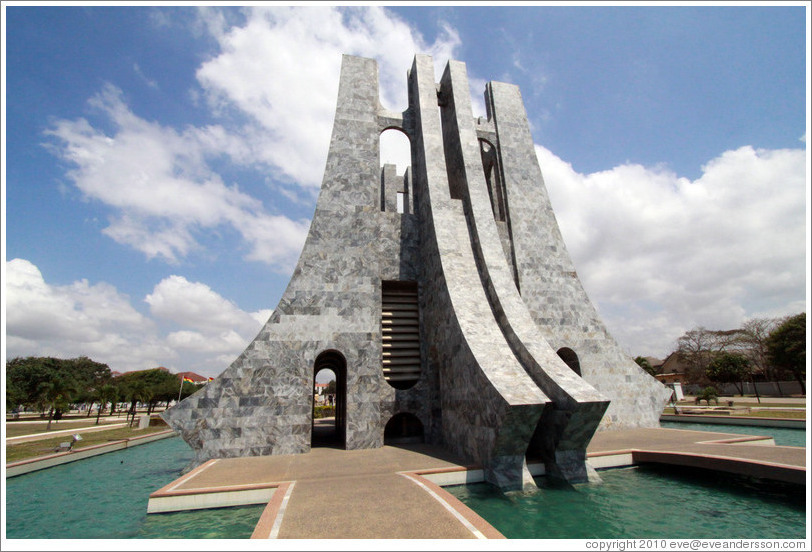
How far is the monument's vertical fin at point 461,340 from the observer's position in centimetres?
837

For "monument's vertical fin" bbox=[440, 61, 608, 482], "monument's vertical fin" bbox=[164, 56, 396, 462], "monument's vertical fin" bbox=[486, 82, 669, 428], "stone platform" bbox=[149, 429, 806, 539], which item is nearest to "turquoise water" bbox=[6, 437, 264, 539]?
"stone platform" bbox=[149, 429, 806, 539]

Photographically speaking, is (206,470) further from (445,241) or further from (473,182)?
(473,182)

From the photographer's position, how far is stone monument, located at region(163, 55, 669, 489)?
9.17m

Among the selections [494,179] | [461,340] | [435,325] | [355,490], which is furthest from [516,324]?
[494,179]

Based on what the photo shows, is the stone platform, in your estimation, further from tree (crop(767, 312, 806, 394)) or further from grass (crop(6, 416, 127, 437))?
tree (crop(767, 312, 806, 394))

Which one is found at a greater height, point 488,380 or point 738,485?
point 488,380

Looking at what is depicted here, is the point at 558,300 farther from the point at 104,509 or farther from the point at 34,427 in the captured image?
the point at 34,427

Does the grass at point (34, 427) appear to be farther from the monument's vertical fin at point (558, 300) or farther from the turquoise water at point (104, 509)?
the monument's vertical fin at point (558, 300)

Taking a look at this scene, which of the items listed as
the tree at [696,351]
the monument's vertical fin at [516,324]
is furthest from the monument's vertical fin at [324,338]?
the tree at [696,351]

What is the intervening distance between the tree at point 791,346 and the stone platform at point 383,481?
31.4 m

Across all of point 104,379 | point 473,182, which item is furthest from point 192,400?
point 104,379

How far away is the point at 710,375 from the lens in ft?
126

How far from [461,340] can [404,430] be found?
5763 mm

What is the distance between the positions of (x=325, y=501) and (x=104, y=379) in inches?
2930
